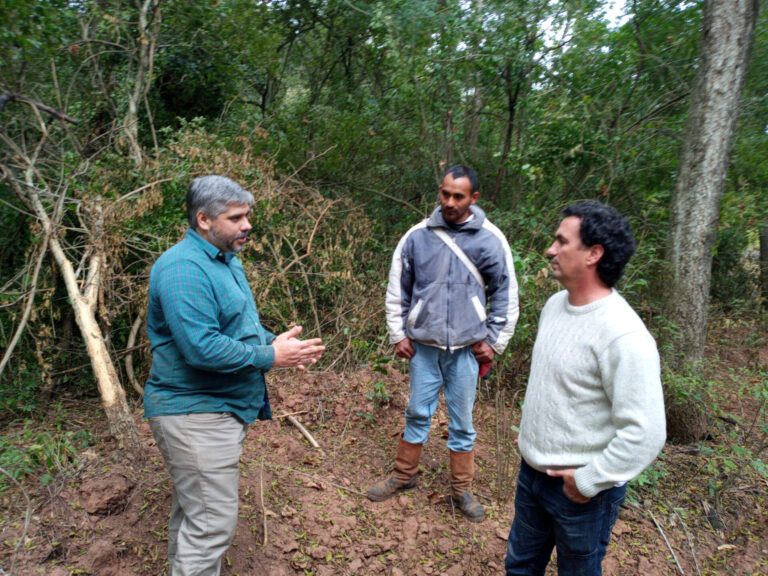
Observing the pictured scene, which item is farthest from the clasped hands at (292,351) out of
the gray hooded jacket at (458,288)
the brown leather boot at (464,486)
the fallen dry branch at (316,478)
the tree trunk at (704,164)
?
the tree trunk at (704,164)

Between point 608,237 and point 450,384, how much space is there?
171 cm

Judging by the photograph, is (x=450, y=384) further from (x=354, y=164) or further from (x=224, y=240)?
(x=354, y=164)

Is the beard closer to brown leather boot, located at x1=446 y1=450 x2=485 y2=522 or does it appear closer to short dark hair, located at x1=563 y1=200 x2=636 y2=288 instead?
short dark hair, located at x1=563 y1=200 x2=636 y2=288

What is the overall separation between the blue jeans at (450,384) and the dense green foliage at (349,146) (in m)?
1.90

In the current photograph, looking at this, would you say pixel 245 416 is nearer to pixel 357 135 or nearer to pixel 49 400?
pixel 49 400

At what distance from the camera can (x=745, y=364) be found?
6523 mm

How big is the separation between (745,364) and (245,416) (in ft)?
22.2

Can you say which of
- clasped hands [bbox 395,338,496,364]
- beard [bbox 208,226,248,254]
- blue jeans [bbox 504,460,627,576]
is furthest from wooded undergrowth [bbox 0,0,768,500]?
blue jeans [bbox 504,460,627,576]

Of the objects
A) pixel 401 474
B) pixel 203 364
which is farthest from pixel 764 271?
pixel 203 364

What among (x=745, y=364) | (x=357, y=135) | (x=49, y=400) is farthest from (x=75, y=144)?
(x=745, y=364)

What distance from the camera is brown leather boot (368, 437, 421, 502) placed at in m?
3.51

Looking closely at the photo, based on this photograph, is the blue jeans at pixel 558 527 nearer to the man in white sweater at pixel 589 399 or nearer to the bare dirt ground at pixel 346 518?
the man in white sweater at pixel 589 399

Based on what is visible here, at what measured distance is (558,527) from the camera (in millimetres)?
1979

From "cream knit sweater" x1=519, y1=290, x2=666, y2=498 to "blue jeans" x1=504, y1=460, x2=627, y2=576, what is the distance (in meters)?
0.13
